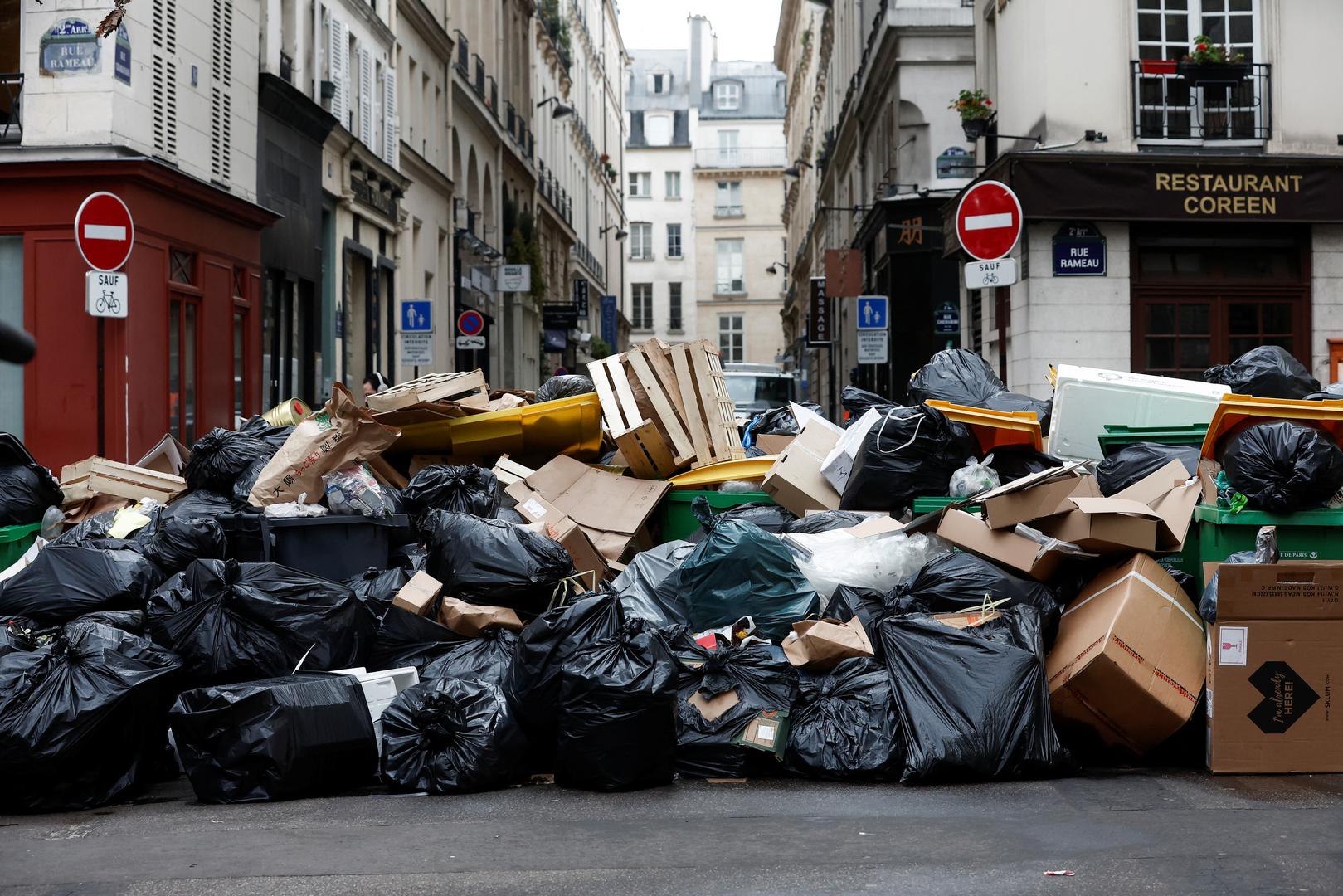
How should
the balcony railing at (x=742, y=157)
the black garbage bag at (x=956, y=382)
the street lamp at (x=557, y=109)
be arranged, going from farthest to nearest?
the balcony railing at (x=742, y=157) < the street lamp at (x=557, y=109) < the black garbage bag at (x=956, y=382)

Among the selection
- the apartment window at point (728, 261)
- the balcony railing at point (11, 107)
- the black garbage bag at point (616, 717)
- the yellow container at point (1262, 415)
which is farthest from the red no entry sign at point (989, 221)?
the apartment window at point (728, 261)

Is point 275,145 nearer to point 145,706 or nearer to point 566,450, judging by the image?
point 566,450

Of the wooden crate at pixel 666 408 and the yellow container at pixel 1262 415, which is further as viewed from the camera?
the wooden crate at pixel 666 408

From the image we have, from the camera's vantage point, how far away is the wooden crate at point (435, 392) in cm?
852

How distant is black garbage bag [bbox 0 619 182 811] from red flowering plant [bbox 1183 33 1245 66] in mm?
13216

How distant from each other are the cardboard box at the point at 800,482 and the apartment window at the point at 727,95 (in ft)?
258

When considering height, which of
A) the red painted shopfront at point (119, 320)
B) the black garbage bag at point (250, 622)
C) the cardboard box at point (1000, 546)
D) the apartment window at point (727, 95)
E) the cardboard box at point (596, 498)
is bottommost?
the black garbage bag at point (250, 622)

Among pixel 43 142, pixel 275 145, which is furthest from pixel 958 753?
pixel 275 145

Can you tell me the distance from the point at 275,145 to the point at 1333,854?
53.4ft

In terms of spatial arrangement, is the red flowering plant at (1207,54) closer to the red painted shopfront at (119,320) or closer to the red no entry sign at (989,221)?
the red no entry sign at (989,221)

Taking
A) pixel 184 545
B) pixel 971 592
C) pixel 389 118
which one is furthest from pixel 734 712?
pixel 389 118

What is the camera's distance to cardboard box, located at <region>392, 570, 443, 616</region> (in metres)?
6.29

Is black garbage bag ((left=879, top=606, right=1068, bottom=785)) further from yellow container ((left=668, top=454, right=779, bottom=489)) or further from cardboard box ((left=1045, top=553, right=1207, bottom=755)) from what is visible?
yellow container ((left=668, top=454, right=779, bottom=489))

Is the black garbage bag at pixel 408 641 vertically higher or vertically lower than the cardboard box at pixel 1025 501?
lower
